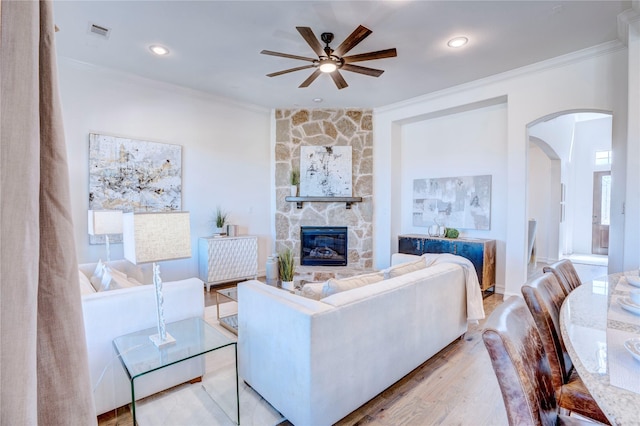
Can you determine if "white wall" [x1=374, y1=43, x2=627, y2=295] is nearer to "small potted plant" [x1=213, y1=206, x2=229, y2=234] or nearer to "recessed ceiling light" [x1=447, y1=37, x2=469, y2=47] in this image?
"recessed ceiling light" [x1=447, y1=37, x2=469, y2=47]

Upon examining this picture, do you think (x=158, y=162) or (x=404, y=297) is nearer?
(x=404, y=297)

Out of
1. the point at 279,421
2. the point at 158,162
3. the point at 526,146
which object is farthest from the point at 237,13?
the point at 526,146

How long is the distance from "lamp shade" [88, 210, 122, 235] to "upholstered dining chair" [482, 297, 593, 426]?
349 cm

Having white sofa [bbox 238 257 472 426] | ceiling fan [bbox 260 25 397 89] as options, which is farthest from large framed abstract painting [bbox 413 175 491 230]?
white sofa [bbox 238 257 472 426]

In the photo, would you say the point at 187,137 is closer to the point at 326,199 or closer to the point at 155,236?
the point at 326,199

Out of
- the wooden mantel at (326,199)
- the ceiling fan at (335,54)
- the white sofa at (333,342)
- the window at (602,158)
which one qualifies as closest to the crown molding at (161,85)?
the wooden mantel at (326,199)

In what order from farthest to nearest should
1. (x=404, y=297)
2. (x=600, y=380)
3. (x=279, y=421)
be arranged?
(x=404, y=297), (x=279, y=421), (x=600, y=380)

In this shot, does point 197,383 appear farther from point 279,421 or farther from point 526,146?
point 526,146

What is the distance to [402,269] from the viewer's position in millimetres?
2447

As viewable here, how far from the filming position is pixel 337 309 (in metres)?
1.71

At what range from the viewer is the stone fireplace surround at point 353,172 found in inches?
223

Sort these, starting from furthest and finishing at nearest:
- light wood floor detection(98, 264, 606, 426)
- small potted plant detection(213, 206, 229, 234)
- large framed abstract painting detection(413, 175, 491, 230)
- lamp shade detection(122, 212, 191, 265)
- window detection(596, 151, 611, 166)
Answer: window detection(596, 151, 611, 166) < small potted plant detection(213, 206, 229, 234) < large framed abstract painting detection(413, 175, 491, 230) < light wood floor detection(98, 264, 606, 426) < lamp shade detection(122, 212, 191, 265)

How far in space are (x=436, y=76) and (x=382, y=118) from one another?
4.85ft

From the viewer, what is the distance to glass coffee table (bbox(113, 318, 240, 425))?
157 cm
